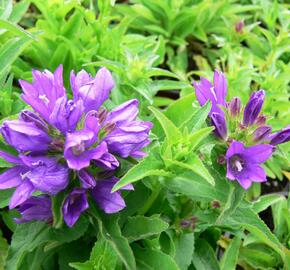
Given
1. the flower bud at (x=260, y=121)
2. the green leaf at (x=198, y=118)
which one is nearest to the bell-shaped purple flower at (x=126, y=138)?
the green leaf at (x=198, y=118)

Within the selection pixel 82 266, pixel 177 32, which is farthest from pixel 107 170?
pixel 177 32

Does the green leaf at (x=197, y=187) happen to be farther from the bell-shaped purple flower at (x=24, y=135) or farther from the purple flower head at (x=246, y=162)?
the bell-shaped purple flower at (x=24, y=135)

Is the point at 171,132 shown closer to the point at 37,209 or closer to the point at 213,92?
the point at 213,92

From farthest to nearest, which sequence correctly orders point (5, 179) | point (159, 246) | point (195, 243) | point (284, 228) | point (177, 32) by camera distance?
point (177, 32)
point (284, 228)
point (195, 243)
point (159, 246)
point (5, 179)

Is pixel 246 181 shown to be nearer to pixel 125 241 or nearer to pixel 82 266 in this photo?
pixel 125 241

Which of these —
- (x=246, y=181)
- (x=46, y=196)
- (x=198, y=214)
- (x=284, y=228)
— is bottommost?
(x=284, y=228)

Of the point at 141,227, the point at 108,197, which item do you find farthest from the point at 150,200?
the point at 108,197

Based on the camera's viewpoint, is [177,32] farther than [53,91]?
Yes
